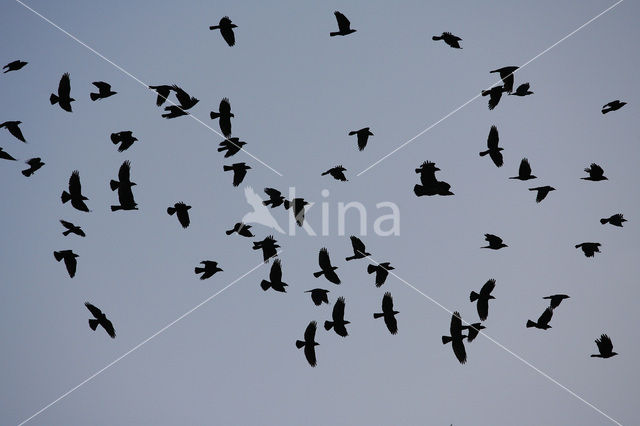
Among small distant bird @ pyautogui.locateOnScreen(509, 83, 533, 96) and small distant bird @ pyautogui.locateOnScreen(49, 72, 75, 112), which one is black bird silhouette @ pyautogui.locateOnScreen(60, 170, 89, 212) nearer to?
small distant bird @ pyautogui.locateOnScreen(49, 72, 75, 112)

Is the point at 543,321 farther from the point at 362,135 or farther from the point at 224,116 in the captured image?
the point at 224,116

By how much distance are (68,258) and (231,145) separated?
178 inches

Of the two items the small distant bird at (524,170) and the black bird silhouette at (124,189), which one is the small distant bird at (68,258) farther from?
the small distant bird at (524,170)

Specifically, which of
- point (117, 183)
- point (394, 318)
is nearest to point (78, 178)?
point (117, 183)

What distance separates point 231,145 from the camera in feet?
61.1

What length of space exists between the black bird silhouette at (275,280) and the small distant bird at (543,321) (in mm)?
5633

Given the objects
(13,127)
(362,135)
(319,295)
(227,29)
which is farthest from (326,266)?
(13,127)

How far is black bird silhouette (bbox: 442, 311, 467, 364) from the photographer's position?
60.9 ft

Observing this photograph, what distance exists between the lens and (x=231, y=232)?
19.4 meters

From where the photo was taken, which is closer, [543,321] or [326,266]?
[326,266]

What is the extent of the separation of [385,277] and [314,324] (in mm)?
1965

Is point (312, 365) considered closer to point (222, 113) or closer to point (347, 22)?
point (222, 113)

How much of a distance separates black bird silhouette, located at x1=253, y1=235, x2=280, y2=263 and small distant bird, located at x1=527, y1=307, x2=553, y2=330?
591 centimetres

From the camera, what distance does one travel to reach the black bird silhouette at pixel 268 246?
18.5 m
